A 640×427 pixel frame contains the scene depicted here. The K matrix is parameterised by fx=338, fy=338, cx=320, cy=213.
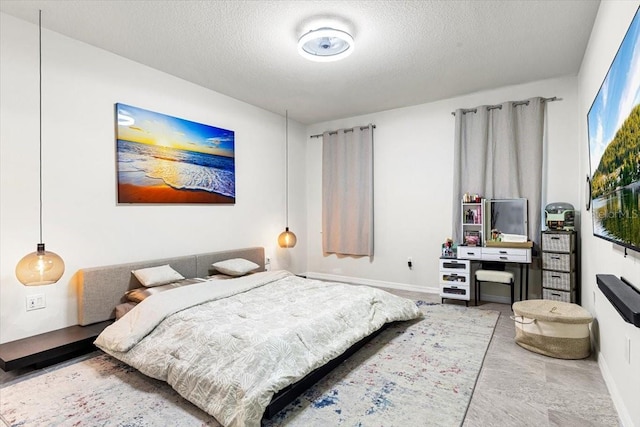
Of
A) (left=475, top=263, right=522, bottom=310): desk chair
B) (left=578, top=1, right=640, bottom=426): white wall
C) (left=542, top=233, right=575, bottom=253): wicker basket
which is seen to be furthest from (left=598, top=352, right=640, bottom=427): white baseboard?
(left=475, top=263, right=522, bottom=310): desk chair

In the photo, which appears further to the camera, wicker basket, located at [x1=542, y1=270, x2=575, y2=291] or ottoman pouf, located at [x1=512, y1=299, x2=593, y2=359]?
wicker basket, located at [x1=542, y1=270, x2=575, y2=291]

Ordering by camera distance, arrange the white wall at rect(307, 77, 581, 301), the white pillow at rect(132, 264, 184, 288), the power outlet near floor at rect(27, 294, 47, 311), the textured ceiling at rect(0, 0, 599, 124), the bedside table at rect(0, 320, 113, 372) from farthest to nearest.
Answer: the white wall at rect(307, 77, 581, 301) → the white pillow at rect(132, 264, 184, 288) → the power outlet near floor at rect(27, 294, 47, 311) → the textured ceiling at rect(0, 0, 599, 124) → the bedside table at rect(0, 320, 113, 372)

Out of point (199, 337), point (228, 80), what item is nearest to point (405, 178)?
point (228, 80)

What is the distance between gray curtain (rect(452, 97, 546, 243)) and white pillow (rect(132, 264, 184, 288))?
3.56 m

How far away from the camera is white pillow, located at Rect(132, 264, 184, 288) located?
130 inches

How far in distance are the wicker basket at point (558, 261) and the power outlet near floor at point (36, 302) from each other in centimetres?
486

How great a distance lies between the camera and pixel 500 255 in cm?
405

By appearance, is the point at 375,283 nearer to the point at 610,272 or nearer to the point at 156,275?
the point at 156,275

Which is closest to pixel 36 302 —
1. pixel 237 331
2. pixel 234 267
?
pixel 234 267

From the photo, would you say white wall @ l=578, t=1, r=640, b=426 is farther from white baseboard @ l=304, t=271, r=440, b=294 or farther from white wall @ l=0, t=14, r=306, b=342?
white wall @ l=0, t=14, r=306, b=342

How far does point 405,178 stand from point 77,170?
409 centimetres

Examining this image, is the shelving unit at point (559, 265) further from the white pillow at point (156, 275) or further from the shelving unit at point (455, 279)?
the white pillow at point (156, 275)

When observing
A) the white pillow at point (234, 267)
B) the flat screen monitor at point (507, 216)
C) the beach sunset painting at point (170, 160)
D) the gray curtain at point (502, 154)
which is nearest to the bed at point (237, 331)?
the white pillow at point (234, 267)

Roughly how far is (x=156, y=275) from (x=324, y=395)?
2.11 metres
